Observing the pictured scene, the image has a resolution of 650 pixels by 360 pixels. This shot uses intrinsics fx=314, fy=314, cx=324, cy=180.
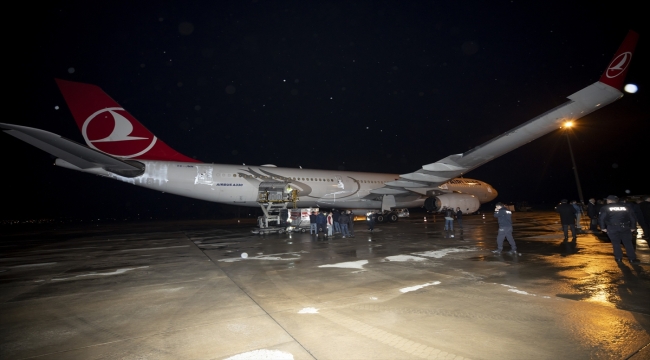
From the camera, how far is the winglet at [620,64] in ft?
33.4

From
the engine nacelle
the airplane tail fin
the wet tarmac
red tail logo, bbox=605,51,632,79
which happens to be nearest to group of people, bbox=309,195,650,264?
the wet tarmac

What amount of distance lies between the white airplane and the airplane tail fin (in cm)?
4

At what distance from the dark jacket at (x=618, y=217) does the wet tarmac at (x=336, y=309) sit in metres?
0.85

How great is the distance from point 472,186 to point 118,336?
2711 centimetres

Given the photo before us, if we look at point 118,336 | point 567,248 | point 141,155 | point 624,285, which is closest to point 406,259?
point 624,285

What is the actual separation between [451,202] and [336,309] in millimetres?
17139

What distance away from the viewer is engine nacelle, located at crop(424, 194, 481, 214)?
1956 centimetres

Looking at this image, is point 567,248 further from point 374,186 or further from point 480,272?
point 374,186

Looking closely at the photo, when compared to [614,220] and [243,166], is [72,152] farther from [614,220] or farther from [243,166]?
[614,220]

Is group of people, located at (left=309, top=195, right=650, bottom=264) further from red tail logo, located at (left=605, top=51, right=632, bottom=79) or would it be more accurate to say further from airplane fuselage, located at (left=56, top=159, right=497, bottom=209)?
airplane fuselage, located at (left=56, top=159, right=497, bottom=209)

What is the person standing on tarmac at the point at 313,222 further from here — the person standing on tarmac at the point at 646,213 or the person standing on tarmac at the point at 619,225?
the person standing on tarmac at the point at 646,213

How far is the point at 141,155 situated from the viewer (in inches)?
635

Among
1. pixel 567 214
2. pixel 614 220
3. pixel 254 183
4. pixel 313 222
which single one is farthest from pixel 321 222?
pixel 614 220

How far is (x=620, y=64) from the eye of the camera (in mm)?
10523
